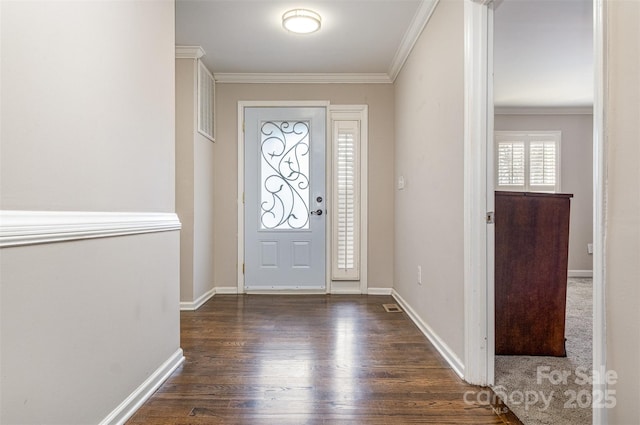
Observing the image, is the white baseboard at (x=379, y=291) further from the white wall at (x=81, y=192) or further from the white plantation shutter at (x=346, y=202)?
the white wall at (x=81, y=192)

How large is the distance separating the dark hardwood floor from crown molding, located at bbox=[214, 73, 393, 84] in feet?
8.14

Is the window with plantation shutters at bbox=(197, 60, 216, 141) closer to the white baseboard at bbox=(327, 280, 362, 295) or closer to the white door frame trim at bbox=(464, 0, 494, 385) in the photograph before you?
the white baseboard at bbox=(327, 280, 362, 295)

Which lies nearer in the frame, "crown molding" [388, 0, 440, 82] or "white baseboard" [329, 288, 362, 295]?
"crown molding" [388, 0, 440, 82]

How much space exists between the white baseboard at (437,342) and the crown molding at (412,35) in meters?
2.20

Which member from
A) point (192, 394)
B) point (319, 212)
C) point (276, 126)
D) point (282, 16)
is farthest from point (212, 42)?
point (192, 394)

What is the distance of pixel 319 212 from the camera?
12.9ft

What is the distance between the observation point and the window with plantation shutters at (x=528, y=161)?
5246 millimetres

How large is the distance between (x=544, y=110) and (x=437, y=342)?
14.9ft

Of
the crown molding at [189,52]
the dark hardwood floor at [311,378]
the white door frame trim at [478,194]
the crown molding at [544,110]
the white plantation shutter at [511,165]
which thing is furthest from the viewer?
the white plantation shutter at [511,165]

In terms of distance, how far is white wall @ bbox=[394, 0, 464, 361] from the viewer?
1.98m

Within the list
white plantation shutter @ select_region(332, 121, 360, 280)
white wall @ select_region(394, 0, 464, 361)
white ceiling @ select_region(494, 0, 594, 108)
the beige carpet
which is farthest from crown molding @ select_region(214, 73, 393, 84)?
the beige carpet

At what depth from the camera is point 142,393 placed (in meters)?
1.63

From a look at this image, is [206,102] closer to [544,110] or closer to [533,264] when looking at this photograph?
[533,264]

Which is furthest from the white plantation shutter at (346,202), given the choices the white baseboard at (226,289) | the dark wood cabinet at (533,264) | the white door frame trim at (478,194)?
the white door frame trim at (478,194)
